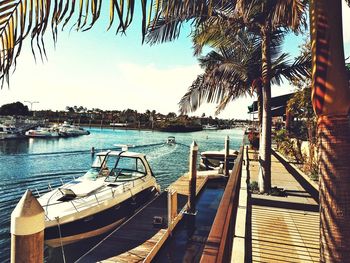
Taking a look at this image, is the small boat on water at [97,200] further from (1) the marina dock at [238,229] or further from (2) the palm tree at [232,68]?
(2) the palm tree at [232,68]

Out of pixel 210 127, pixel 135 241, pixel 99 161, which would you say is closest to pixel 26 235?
pixel 135 241

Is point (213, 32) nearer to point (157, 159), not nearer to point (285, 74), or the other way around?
point (285, 74)

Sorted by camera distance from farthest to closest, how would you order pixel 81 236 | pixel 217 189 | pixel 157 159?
pixel 157 159 → pixel 217 189 → pixel 81 236

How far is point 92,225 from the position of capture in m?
8.25

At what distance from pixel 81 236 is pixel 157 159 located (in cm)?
2274

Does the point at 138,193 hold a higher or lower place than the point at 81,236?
higher

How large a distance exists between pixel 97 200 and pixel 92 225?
728mm

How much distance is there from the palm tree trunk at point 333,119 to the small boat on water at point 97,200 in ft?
23.3

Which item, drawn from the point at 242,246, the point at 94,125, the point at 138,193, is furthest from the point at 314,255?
the point at 94,125

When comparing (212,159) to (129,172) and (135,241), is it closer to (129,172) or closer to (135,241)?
(129,172)

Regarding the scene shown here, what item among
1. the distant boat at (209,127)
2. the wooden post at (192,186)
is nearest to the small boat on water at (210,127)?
the distant boat at (209,127)

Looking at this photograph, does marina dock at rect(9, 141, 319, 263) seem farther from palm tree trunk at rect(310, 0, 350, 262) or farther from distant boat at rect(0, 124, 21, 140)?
distant boat at rect(0, 124, 21, 140)

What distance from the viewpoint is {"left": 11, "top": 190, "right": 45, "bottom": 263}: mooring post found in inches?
55.0

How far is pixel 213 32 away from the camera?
652 cm
